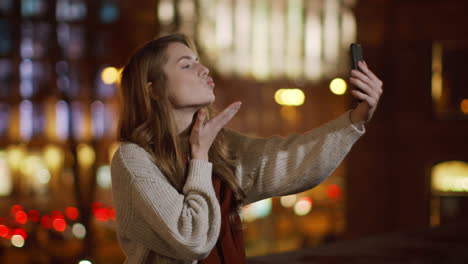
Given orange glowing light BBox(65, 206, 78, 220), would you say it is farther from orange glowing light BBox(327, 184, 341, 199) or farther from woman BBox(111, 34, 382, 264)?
orange glowing light BBox(327, 184, 341, 199)

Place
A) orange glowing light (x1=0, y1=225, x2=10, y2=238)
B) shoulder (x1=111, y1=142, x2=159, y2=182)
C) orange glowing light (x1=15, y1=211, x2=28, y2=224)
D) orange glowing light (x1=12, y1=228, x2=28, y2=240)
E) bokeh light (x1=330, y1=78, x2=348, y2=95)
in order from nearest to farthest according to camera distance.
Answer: shoulder (x1=111, y1=142, x2=159, y2=182)
bokeh light (x1=330, y1=78, x2=348, y2=95)
orange glowing light (x1=0, y1=225, x2=10, y2=238)
orange glowing light (x1=12, y1=228, x2=28, y2=240)
orange glowing light (x1=15, y1=211, x2=28, y2=224)

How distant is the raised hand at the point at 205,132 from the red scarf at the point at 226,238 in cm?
19

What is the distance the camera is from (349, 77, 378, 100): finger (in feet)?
7.62

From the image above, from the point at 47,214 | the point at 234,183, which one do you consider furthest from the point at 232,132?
the point at 47,214

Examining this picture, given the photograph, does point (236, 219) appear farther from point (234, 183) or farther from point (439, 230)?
point (439, 230)

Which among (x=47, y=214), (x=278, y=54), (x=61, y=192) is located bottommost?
(x=61, y=192)

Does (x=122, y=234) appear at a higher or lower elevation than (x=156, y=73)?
lower

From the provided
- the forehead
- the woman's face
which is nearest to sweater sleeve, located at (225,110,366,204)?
the woman's face

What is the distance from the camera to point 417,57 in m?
17.1

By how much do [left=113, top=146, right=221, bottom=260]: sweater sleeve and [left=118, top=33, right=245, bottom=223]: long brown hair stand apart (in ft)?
0.39

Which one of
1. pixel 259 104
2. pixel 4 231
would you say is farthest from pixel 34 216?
pixel 259 104

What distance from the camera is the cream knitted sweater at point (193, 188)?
212 cm

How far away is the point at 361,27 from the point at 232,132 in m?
16.4

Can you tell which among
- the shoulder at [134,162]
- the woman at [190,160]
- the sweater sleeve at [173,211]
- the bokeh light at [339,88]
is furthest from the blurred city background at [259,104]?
the shoulder at [134,162]
